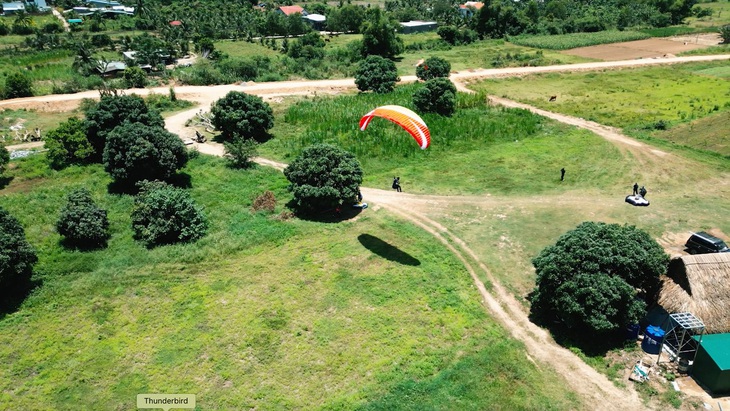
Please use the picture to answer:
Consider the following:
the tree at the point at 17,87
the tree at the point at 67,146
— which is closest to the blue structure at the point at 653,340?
the tree at the point at 67,146

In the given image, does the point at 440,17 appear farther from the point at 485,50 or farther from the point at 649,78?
the point at 649,78

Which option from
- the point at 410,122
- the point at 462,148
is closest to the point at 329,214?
the point at 410,122

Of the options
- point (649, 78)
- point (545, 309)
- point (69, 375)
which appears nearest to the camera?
point (69, 375)

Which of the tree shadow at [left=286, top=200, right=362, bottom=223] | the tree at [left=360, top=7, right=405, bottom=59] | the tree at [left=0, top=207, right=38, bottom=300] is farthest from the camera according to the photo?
the tree at [left=360, top=7, right=405, bottom=59]

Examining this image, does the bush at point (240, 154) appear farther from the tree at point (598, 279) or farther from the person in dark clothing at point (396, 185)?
the tree at point (598, 279)

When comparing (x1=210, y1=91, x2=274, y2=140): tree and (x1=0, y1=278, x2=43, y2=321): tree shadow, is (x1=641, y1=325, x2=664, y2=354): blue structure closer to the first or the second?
(x1=0, y1=278, x2=43, y2=321): tree shadow

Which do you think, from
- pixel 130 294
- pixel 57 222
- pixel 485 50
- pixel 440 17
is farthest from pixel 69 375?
pixel 440 17

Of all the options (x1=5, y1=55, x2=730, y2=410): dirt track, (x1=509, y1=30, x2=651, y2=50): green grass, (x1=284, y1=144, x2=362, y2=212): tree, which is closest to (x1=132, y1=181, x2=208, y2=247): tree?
(x1=284, y1=144, x2=362, y2=212): tree
